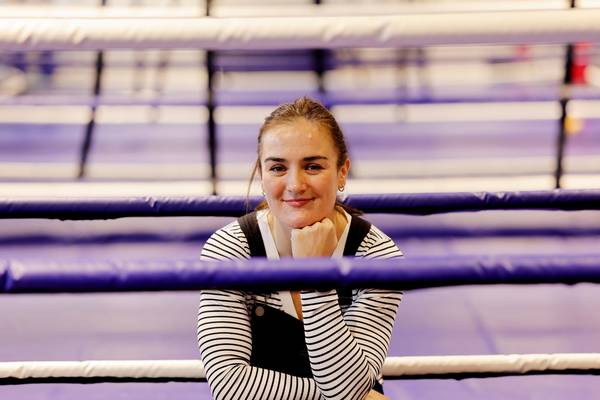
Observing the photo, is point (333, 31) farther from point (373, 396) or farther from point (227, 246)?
point (373, 396)

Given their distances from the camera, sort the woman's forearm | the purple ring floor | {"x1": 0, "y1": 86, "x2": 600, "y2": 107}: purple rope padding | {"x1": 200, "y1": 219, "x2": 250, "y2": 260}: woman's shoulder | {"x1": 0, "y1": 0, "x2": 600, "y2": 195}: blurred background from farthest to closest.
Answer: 1. {"x1": 0, "y1": 0, "x2": 600, "y2": 195}: blurred background
2. {"x1": 0, "y1": 86, "x2": 600, "y2": 107}: purple rope padding
3. the purple ring floor
4. {"x1": 200, "y1": 219, "x2": 250, "y2": 260}: woman's shoulder
5. the woman's forearm

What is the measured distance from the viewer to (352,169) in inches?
129

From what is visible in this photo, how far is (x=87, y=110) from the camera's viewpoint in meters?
4.44

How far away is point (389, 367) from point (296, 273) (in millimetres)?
710

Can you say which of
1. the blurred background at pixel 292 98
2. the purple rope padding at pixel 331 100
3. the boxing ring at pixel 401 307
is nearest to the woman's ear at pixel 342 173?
the boxing ring at pixel 401 307

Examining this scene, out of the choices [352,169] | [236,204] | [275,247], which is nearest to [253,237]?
[275,247]

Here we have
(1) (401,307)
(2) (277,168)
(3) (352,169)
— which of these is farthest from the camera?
(3) (352,169)

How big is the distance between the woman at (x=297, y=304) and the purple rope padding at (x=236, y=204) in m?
0.28

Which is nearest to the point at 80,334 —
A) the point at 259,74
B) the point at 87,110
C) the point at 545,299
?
the point at 545,299

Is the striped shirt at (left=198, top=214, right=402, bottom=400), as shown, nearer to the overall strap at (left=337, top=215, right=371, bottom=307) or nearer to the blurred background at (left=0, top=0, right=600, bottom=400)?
the overall strap at (left=337, top=215, right=371, bottom=307)

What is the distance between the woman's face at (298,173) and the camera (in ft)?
3.28

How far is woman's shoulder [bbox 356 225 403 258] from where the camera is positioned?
1.06m

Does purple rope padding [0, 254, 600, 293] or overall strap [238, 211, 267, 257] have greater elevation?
purple rope padding [0, 254, 600, 293]

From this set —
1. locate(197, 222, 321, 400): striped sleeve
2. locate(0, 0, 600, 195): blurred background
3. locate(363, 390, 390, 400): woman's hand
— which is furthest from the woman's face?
locate(0, 0, 600, 195): blurred background
